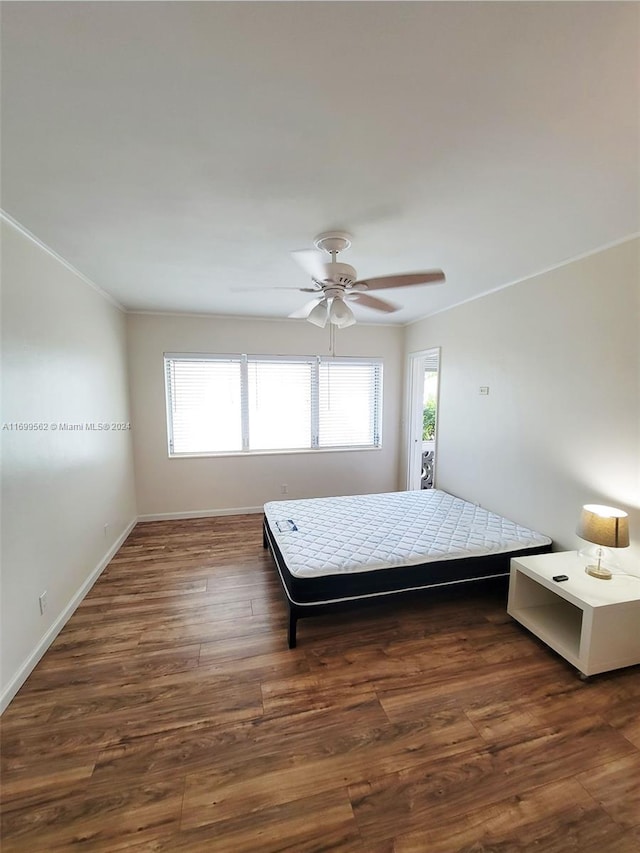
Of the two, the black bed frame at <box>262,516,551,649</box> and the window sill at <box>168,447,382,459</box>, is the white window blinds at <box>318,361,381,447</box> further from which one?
the black bed frame at <box>262,516,551,649</box>

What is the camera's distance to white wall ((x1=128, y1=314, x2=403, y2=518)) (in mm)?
4328

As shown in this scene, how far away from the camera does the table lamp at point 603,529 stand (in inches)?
84.0

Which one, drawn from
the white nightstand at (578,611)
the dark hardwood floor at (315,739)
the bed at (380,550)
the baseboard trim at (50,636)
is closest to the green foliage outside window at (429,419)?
the bed at (380,550)

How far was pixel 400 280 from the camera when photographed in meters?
2.23

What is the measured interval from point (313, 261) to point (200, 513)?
3.65 m

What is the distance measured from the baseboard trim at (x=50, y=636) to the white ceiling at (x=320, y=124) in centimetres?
251

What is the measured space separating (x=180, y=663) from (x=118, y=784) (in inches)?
27.1

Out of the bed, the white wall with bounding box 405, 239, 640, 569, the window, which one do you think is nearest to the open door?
the window

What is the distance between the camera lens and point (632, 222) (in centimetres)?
209

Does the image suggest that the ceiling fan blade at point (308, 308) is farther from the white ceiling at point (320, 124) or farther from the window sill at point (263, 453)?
the window sill at point (263, 453)

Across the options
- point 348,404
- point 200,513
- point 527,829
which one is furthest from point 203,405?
point 527,829

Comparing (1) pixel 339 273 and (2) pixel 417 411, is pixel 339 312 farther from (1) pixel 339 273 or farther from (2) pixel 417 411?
(2) pixel 417 411

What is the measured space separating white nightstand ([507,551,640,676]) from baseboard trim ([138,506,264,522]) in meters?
3.21

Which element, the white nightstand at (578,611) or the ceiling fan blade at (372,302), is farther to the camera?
the ceiling fan blade at (372,302)
